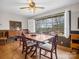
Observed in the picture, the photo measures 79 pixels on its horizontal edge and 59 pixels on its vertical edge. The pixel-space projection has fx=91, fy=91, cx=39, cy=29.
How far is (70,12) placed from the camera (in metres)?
4.34

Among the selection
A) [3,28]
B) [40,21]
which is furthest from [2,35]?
[40,21]

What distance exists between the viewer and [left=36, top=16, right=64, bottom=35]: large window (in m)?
5.17

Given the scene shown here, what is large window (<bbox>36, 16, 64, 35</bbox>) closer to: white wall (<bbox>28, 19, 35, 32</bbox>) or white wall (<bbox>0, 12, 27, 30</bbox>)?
white wall (<bbox>28, 19, 35, 32</bbox>)

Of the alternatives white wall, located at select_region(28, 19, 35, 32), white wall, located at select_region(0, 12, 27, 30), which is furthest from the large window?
white wall, located at select_region(0, 12, 27, 30)

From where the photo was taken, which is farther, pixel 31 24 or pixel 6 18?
pixel 31 24

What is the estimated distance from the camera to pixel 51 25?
231 inches

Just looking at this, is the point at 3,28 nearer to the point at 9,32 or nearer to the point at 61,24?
the point at 9,32

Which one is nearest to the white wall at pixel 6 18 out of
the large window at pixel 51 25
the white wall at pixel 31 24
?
the white wall at pixel 31 24

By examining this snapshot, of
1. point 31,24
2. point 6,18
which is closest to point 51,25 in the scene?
point 31,24

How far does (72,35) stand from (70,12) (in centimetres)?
114

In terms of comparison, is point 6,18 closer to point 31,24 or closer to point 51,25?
point 31,24

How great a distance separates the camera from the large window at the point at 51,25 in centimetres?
517

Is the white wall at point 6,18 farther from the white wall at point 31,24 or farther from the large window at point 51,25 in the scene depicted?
the large window at point 51,25

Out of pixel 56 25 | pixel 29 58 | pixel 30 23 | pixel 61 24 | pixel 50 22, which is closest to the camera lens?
pixel 29 58
